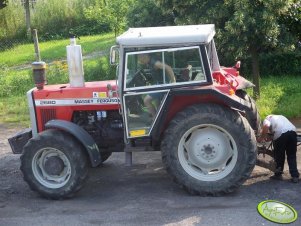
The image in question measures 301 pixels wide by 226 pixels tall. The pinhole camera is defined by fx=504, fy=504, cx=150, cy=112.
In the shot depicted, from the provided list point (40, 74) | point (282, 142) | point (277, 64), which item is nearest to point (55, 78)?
point (277, 64)

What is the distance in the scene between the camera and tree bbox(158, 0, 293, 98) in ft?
34.7

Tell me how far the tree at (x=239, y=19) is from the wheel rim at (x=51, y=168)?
5.34 m

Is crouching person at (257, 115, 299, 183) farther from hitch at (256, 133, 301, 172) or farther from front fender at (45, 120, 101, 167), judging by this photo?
front fender at (45, 120, 101, 167)

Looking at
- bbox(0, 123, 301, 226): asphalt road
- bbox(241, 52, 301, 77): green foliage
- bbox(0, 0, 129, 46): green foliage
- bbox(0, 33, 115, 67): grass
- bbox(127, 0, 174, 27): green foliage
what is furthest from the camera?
bbox(0, 0, 129, 46): green foliage

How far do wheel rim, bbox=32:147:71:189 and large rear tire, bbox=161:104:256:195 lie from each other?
140cm

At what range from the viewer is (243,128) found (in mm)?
6562

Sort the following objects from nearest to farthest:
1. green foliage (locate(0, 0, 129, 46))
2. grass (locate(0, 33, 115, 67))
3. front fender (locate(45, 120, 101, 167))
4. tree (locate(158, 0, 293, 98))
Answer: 1. front fender (locate(45, 120, 101, 167))
2. tree (locate(158, 0, 293, 98))
3. grass (locate(0, 33, 115, 67))
4. green foliage (locate(0, 0, 129, 46))

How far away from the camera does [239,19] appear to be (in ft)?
34.5

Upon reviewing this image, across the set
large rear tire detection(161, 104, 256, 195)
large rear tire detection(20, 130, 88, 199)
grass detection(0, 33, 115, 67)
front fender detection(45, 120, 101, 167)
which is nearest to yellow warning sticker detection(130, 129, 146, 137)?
large rear tire detection(161, 104, 256, 195)

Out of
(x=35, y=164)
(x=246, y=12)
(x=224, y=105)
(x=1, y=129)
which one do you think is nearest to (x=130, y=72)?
(x=224, y=105)

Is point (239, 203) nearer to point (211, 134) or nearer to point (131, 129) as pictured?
point (211, 134)

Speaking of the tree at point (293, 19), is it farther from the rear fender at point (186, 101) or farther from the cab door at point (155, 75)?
the cab door at point (155, 75)

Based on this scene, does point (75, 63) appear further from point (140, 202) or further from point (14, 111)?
point (14, 111)

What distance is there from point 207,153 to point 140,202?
1117 millimetres
